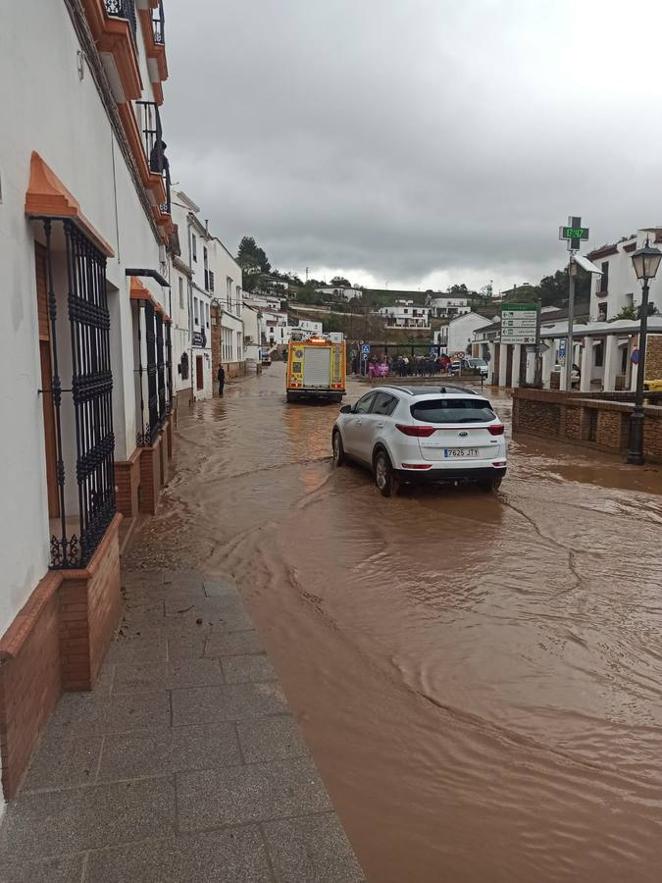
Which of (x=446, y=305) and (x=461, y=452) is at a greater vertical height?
(x=446, y=305)

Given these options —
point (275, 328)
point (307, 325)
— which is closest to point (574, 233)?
point (275, 328)

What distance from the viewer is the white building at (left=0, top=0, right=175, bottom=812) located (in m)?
3.04

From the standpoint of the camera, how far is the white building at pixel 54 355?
304 cm

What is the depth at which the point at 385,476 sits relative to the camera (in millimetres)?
9789

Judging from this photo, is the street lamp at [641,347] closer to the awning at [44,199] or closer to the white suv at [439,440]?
the white suv at [439,440]

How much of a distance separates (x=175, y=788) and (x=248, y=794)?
13.0 inches

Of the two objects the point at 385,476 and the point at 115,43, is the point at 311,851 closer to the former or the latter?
the point at 115,43

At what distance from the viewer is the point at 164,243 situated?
1512 centimetres

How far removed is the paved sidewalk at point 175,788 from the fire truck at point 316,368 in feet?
80.5

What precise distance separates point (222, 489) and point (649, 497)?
6.53 m

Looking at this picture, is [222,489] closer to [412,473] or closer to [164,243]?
[412,473]

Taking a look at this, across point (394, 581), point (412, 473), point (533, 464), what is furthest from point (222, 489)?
point (533, 464)

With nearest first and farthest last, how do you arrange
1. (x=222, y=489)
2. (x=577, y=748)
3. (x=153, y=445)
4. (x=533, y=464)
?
(x=577, y=748), (x=153, y=445), (x=222, y=489), (x=533, y=464)

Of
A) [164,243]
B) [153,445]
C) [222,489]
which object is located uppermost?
[164,243]
